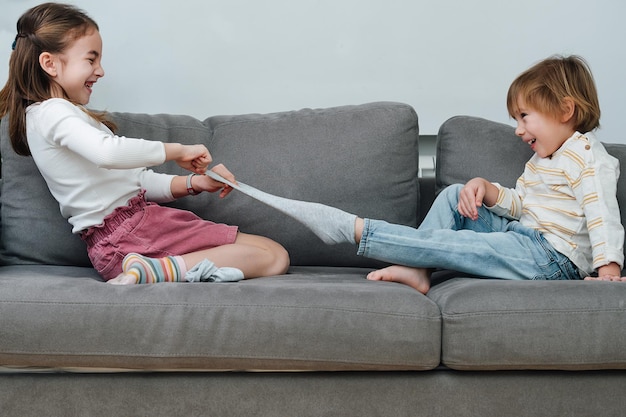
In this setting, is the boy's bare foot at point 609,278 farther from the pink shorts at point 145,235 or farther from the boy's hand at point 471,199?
the pink shorts at point 145,235

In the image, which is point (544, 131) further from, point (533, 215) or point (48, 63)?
point (48, 63)

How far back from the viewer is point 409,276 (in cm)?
191

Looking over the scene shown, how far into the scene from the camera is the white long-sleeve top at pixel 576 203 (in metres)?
1.93

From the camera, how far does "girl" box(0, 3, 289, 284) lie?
77.0 inches

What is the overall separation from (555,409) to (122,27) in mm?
2021

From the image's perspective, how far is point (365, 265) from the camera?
229 cm

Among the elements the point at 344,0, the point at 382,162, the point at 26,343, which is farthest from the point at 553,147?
the point at 26,343

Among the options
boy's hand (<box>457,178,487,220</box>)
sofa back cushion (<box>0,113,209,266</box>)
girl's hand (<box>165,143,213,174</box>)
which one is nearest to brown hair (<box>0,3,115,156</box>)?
sofa back cushion (<box>0,113,209,266</box>)

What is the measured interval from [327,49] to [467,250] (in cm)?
122

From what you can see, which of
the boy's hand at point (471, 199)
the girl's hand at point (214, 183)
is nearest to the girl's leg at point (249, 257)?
the girl's hand at point (214, 183)

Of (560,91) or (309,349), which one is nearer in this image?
(309,349)

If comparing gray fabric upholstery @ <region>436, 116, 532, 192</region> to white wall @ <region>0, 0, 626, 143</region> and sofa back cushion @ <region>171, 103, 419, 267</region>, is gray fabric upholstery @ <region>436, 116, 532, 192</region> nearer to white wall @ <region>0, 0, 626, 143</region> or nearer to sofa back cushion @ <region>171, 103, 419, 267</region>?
sofa back cushion @ <region>171, 103, 419, 267</region>

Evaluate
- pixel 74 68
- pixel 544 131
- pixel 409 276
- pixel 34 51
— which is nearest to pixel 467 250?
pixel 409 276

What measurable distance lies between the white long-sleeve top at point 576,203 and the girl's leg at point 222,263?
639 mm
